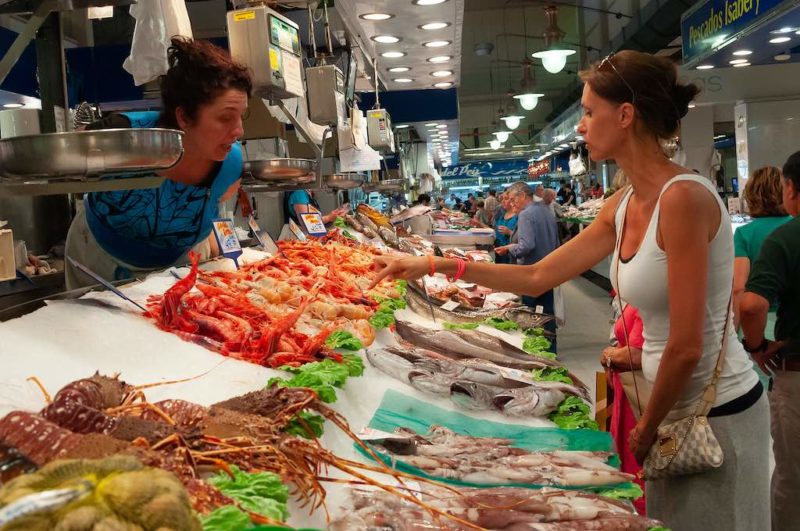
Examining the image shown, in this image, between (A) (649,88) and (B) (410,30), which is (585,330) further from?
(A) (649,88)

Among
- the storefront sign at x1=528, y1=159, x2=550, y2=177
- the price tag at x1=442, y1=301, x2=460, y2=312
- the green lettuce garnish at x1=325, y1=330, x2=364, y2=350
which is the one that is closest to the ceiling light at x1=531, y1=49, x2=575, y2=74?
the price tag at x1=442, y1=301, x2=460, y2=312

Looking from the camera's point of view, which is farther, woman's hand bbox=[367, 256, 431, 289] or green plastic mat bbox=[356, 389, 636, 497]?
woman's hand bbox=[367, 256, 431, 289]

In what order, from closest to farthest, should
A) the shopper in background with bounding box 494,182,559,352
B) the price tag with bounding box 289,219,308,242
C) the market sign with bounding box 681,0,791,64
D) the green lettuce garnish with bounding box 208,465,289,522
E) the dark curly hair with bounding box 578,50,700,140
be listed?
1. the green lettuce garnish with bounding box 208,465,289,522
2. the dark curly hair with bounding box 578,50,700,140
3. the price tag with bounding box 289,219,308,242
4. the market sign with bounding box 681,0,791,64
5. the shopper in background with bounding box 494,182,559,352

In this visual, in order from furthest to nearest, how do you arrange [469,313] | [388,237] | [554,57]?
[554,57] → [388,237] → [469,313]

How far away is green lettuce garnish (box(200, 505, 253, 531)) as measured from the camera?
1.17 metres

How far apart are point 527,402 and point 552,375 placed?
0.54m

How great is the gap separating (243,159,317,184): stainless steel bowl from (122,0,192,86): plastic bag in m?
0.91

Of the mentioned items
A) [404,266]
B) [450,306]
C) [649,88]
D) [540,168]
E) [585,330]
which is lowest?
[585,330]

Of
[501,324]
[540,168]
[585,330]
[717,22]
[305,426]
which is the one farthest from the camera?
[540,168]

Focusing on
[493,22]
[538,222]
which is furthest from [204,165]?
[493,22]

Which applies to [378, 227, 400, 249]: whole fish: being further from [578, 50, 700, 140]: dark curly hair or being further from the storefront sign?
the storefront sign

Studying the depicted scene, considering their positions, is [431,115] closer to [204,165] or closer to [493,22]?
[204,165]

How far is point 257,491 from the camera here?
1419 millimetres

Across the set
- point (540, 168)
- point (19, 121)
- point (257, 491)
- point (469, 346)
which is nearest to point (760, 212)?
point (469, 346)
